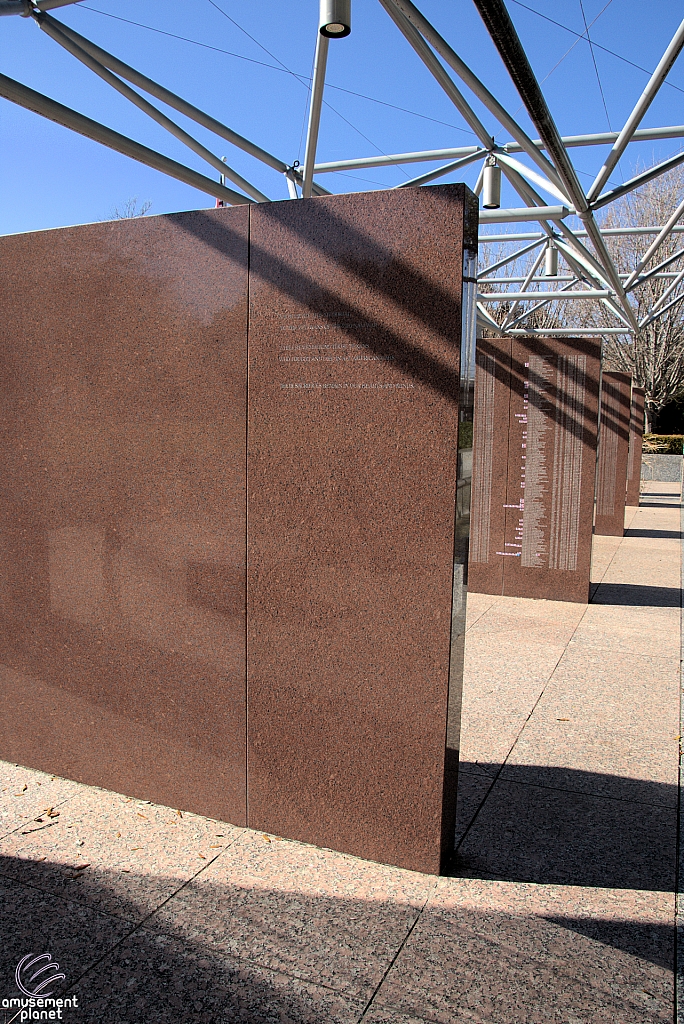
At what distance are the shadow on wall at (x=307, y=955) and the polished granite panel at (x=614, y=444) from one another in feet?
40.8

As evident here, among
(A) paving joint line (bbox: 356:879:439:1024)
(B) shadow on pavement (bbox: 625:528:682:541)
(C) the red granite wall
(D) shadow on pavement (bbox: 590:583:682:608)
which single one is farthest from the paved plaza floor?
(B) shadow on pavement (bbox: 625:528:682:541)

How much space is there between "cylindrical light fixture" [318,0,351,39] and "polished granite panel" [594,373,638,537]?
1005 centimetres

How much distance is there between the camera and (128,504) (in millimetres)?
4062

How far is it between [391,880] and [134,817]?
1.37 meters

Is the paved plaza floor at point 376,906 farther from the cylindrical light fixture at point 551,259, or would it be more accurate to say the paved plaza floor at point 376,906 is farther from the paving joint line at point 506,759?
the cylindrical light fixture at point 551,259

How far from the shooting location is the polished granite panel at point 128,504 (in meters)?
3.79

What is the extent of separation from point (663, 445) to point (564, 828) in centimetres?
3082

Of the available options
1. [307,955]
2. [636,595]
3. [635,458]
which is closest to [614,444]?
[636,595]

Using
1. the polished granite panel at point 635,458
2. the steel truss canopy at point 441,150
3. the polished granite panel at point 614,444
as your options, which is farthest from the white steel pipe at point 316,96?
the polished granite panel at point 635,458

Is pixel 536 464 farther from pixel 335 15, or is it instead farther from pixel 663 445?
pixel 663 445

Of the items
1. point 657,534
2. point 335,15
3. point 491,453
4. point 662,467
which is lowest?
point 657,534

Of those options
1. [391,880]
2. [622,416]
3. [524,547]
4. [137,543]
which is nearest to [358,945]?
[391,880]

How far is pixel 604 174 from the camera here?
371 inches

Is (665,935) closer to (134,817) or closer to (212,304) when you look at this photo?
(134,817)
